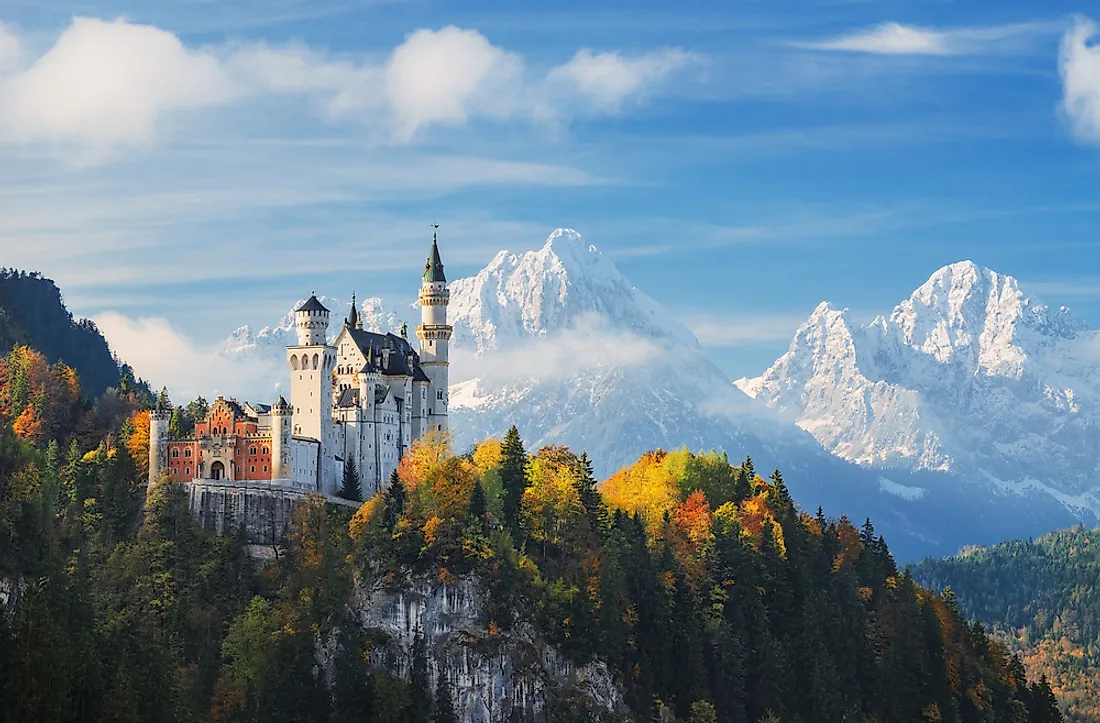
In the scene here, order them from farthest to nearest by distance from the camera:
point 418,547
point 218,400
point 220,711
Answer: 1. point 218,400
2. point 418,547
3. point 220,711

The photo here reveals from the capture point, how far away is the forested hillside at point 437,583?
156750mm

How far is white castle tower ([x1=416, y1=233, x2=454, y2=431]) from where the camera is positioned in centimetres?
19062

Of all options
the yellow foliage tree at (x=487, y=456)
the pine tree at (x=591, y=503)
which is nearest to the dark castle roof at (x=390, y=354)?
the yellow foliage tree at (x=487, y=456)

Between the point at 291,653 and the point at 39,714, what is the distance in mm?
38376

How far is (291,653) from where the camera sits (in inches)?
6220

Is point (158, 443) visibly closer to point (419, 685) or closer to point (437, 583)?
point (437, 583)

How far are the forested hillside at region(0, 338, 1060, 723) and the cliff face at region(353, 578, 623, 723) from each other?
0.69 m

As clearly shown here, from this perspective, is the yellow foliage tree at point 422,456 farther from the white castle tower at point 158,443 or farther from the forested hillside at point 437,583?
the white castle tower at point 158,443

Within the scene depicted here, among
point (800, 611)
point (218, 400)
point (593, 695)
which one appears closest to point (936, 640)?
point (800, 611)

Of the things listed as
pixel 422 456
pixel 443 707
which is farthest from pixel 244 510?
pixel 443 707

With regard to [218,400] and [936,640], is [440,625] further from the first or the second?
[936,640]

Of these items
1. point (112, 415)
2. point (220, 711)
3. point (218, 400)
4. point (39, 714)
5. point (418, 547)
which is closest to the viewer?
point (39, 714)

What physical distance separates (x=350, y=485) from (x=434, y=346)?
2042 centimetres

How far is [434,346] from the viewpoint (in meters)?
192
